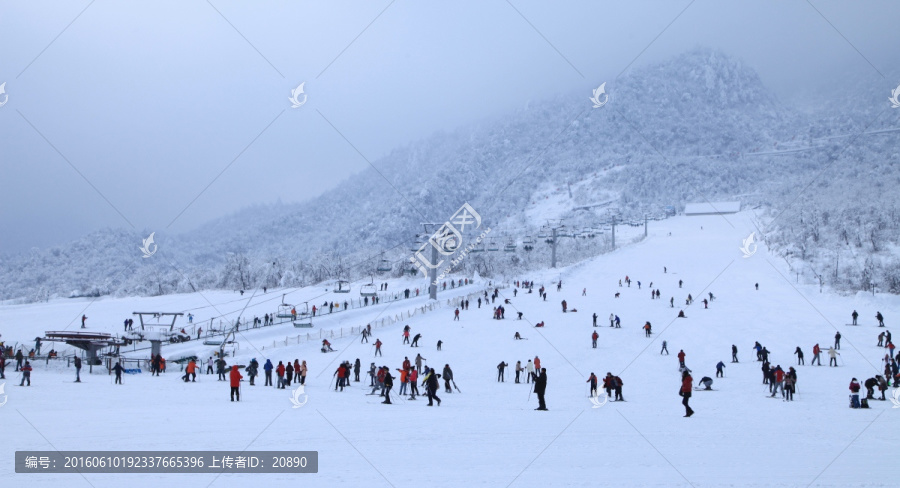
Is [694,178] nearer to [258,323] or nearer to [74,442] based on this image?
[258,323]

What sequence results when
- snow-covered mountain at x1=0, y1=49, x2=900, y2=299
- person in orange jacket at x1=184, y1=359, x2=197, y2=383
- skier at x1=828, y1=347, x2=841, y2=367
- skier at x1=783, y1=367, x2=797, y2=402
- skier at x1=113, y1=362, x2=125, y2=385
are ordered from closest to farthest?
skier at x1=783, y1=367, x2=797, y2=402 < skier at x1=113, y1=362, x2=125, y2=385 < person in orange jacket at x1=184, y1=359, x2=197, y2=383 < skier at x1=828, y1=347, x2=841, y2=367 < snow-covered mountain at x1=0, y1=49, x2=900, y2=299

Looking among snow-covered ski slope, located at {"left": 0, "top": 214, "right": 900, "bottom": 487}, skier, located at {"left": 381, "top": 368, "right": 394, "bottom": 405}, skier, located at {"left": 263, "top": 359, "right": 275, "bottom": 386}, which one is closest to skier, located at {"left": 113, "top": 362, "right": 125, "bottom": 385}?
snow-covered ski slope, located at {"left": 0, "top": 214, "right": 900, "bottom": 487}

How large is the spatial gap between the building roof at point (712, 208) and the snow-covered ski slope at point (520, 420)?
8830 cm

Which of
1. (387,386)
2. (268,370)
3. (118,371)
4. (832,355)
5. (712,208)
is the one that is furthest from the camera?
(712,208)

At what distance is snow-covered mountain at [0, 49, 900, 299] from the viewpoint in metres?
71.8

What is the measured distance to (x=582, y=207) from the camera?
142 meters

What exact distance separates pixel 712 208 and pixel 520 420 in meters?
113

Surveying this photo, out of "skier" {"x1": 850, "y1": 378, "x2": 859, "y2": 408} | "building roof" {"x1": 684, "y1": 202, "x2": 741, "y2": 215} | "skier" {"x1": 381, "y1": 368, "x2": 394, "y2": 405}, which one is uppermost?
"building roof" {"x1": 684, "y1": 202, "x2": 741, "y2": 215}

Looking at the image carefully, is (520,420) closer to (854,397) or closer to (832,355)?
(854,397)

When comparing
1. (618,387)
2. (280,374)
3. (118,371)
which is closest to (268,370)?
(280,374)

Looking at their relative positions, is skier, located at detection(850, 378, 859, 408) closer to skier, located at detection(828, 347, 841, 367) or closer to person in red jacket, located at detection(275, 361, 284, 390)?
skier, located at detection(828, 347, 841, 367)

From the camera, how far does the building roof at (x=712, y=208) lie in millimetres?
112675

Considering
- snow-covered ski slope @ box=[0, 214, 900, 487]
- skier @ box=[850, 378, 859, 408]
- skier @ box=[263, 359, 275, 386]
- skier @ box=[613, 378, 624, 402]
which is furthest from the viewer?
skier @ box=[263, 359, 275, 386]

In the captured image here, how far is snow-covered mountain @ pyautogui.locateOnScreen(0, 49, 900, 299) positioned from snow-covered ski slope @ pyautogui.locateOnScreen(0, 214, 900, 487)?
26076 millimetres
